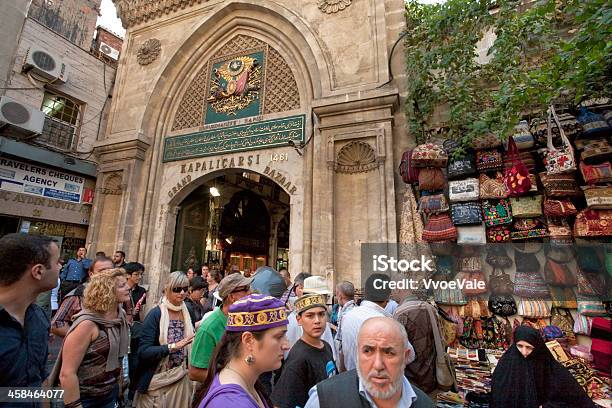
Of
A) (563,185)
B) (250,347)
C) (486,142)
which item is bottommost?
(250,347)

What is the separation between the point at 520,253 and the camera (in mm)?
5090

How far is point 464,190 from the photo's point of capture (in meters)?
5.50

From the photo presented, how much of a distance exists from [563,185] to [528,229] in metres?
0.82

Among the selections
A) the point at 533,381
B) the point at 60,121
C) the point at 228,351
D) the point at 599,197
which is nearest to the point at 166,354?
the point at 228,351

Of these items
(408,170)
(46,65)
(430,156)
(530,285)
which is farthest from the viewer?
(46,65)

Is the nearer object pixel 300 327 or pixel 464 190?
pixel 300 327

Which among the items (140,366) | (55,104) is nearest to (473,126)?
(140,366)

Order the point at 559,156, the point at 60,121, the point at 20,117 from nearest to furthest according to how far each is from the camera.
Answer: the point at 559,156, the point at 20,117, the point at 60,121

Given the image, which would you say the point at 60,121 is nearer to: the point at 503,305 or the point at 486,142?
the point at 486,142

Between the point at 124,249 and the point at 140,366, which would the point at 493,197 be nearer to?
the point at 140,366

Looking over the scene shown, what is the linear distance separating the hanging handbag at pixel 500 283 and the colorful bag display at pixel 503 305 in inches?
3.1

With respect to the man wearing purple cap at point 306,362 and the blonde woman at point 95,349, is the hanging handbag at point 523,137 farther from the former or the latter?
the blonde woman at point 95,349

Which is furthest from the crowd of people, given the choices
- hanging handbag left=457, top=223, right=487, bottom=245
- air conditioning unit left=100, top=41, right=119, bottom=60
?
air conditioning unit left=100, top=41, right=119, bottom=60

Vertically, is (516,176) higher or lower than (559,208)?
higher
